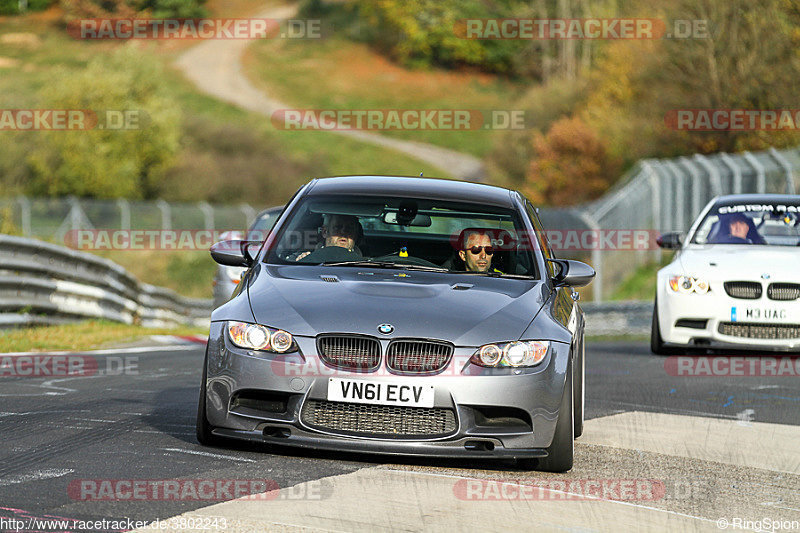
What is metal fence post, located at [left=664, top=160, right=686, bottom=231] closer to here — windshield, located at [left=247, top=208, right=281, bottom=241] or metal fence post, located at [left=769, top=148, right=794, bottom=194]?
metal fence post, located at [left=769, top=148, right=794, bottom=194]

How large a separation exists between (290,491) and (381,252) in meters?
2.40

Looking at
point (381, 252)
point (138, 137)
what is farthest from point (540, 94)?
point (381, 252)

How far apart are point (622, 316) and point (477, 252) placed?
13885 mm

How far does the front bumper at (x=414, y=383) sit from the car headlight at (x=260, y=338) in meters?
0.04

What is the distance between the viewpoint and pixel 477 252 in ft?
26.7

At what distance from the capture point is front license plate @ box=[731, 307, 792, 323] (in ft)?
45.5

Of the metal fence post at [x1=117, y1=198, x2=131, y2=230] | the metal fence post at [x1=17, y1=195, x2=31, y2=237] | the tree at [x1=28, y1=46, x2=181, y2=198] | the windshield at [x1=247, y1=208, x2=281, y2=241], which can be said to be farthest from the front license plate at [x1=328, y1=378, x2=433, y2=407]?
the tree at [x1=28, y1=46, x2=181, y2=198]

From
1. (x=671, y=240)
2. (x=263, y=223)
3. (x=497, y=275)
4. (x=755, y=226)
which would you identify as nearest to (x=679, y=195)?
(x=755, y=226)

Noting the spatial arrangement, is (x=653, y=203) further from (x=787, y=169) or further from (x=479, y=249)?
(x=479, y=249)

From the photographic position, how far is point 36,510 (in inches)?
216

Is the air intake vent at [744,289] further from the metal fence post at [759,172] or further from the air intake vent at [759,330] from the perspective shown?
the metal fence post at [759,172]

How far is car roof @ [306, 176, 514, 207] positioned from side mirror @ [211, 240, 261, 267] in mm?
585

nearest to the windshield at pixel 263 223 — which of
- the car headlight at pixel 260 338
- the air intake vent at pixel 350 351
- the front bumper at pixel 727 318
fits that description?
the front bumper at pixel 727 318

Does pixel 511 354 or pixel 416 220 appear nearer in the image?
pixel 511 354
